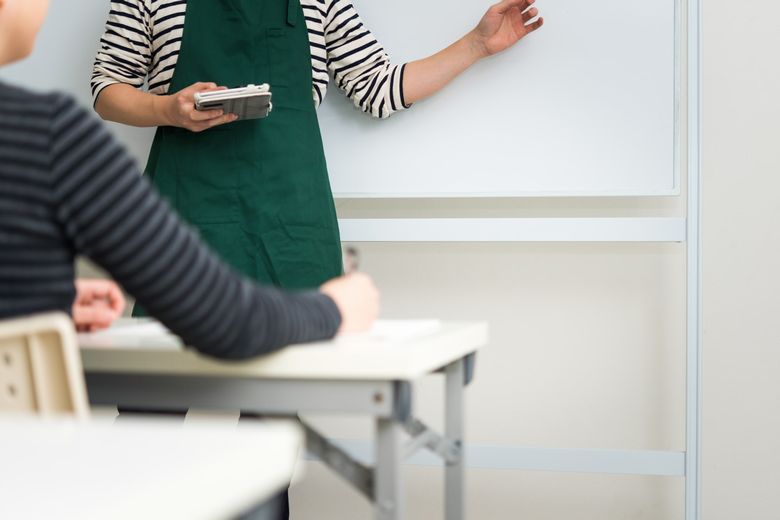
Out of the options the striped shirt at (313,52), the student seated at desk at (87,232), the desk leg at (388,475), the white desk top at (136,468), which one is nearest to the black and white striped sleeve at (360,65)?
the striped shirt at (313,52)

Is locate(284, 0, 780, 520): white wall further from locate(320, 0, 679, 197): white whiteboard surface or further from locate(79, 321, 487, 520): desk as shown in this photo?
locate(79, 321, 487, 520): desk

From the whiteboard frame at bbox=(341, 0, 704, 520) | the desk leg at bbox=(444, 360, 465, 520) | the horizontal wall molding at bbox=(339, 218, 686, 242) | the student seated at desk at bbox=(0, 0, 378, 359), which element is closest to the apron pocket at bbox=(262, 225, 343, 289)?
the horizontal wall molding at bbox=(339, 218, 686, 242)

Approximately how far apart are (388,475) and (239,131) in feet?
3.54

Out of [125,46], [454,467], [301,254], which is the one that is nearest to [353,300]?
[454,467]

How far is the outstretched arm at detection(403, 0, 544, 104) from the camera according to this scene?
6.71 feet

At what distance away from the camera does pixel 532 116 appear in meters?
2.09

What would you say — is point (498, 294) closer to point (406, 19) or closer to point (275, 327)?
point (406, 19)

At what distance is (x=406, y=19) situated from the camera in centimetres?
215

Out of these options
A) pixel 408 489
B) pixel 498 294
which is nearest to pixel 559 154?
pixel 498 294

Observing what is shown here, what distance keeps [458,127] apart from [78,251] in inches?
58.3

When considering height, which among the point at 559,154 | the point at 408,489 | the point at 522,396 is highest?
the point at 559,154

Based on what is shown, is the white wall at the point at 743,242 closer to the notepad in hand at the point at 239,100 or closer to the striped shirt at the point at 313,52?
the striped shirt at the point at 313,52

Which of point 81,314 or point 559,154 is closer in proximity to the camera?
point 81,314

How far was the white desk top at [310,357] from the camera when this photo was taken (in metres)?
0.89
